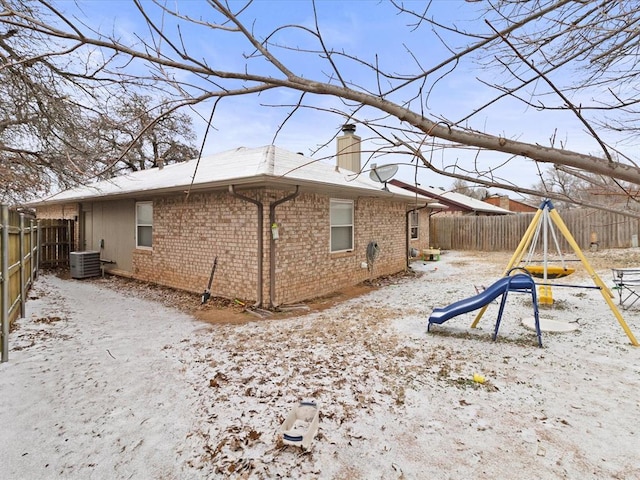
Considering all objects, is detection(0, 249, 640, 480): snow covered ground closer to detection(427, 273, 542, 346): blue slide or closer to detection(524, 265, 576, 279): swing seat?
detection(427, 273, 542, 346): blue slide

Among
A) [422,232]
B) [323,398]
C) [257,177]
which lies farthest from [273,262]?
[422,232]

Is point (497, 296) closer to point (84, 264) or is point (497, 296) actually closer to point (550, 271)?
point (550, 271)

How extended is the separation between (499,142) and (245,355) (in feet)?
13.8

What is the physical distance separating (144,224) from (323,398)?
28.5 ft

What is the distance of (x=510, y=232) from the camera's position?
18.8 m

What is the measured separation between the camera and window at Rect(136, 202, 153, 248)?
9.97m

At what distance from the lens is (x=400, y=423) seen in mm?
3047

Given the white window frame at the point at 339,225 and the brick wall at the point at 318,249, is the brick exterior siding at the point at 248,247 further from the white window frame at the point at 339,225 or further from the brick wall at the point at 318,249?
the white window frame at the point at 339,225

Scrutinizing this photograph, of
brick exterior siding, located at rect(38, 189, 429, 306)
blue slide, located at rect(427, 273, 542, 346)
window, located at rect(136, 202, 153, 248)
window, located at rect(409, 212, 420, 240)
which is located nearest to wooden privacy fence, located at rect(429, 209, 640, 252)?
window, located at rect(409, 212, 420, 240)

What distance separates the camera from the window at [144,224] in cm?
997

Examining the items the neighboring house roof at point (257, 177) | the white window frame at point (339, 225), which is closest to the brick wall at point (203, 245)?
the neighboring house roof at point (257, 177)

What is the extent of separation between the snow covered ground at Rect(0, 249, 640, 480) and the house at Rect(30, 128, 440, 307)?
5.28 ft

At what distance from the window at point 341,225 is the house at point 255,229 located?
3 cm

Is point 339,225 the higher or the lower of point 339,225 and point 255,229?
the higher
